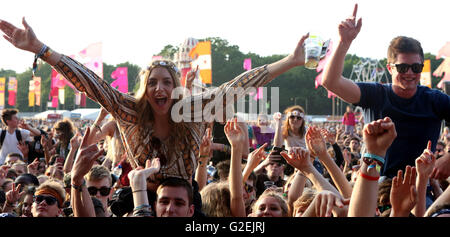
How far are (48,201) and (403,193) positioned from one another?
2.70 m

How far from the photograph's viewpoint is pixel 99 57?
24656 mm

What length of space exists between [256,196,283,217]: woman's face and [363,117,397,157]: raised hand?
1615 mm

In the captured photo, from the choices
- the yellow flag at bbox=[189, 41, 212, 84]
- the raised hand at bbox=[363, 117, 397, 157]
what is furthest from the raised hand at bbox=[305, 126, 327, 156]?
the yellow flag at bbox=[189, 41, 212, 84]

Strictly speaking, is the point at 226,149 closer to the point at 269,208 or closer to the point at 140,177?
the point at 269,208

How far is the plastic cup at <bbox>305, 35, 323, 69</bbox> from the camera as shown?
318 cm

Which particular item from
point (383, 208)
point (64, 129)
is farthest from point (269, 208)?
point (64, 129)

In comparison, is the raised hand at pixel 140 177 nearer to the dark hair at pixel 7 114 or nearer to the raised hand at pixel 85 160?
the raised hand at pixel 85 160

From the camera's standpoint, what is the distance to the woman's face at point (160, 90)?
10.5ft

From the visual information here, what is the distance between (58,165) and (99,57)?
18905 mm

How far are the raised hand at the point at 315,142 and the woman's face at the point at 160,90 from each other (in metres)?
0.91

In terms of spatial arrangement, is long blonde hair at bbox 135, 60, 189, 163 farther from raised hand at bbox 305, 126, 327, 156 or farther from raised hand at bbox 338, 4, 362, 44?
raised hand at bbox 338, 4, 362, 44

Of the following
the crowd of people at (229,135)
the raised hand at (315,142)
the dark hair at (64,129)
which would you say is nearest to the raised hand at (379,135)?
Result: the crowd of people at (229,135)
